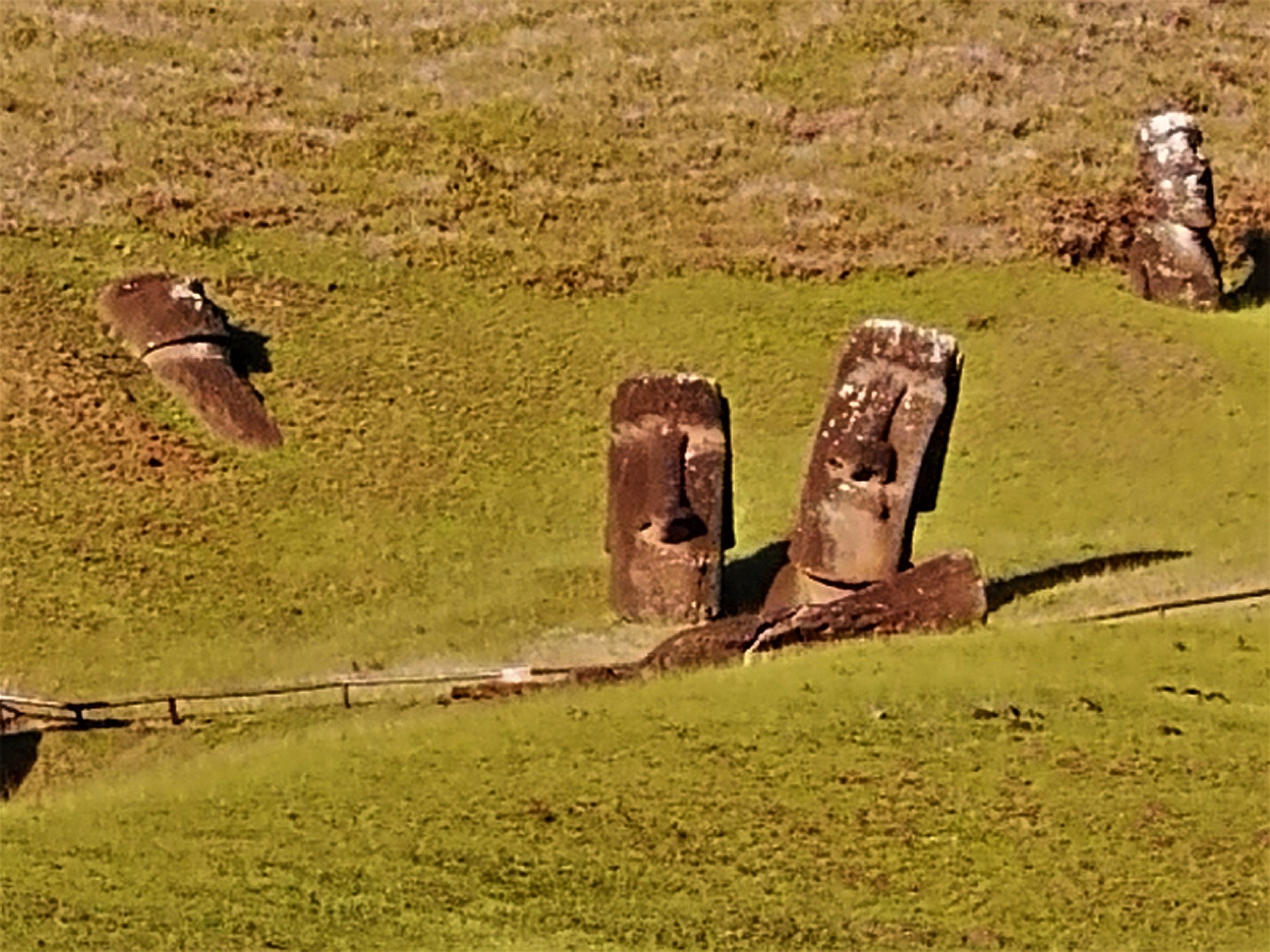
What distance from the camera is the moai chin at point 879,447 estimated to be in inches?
651

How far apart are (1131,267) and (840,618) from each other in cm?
1164

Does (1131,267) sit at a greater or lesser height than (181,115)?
lesser

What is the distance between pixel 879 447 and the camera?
16484mm

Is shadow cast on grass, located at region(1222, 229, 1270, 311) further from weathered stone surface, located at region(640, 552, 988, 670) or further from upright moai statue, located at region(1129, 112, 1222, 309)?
weathered stone surface, located at region(640, 552, 988, 670)

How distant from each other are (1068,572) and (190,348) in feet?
27.2

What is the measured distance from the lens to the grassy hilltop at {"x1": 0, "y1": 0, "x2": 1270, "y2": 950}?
38.1 feet

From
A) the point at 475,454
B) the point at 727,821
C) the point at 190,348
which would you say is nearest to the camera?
the point at 727,821

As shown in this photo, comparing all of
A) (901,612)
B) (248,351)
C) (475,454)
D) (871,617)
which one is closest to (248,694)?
(871,617)

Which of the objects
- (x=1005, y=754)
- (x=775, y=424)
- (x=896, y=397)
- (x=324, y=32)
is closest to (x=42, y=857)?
(x=1005, y=754)

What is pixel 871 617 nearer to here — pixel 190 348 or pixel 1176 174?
pixel 190 348

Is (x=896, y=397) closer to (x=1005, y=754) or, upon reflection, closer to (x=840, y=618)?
(x=840, y=618)

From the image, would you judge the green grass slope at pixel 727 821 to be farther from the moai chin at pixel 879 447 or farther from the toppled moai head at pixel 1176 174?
the toppled moai head at pixel 1176 174

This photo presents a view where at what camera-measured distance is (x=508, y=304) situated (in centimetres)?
2494

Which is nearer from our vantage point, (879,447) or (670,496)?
(879,447)
